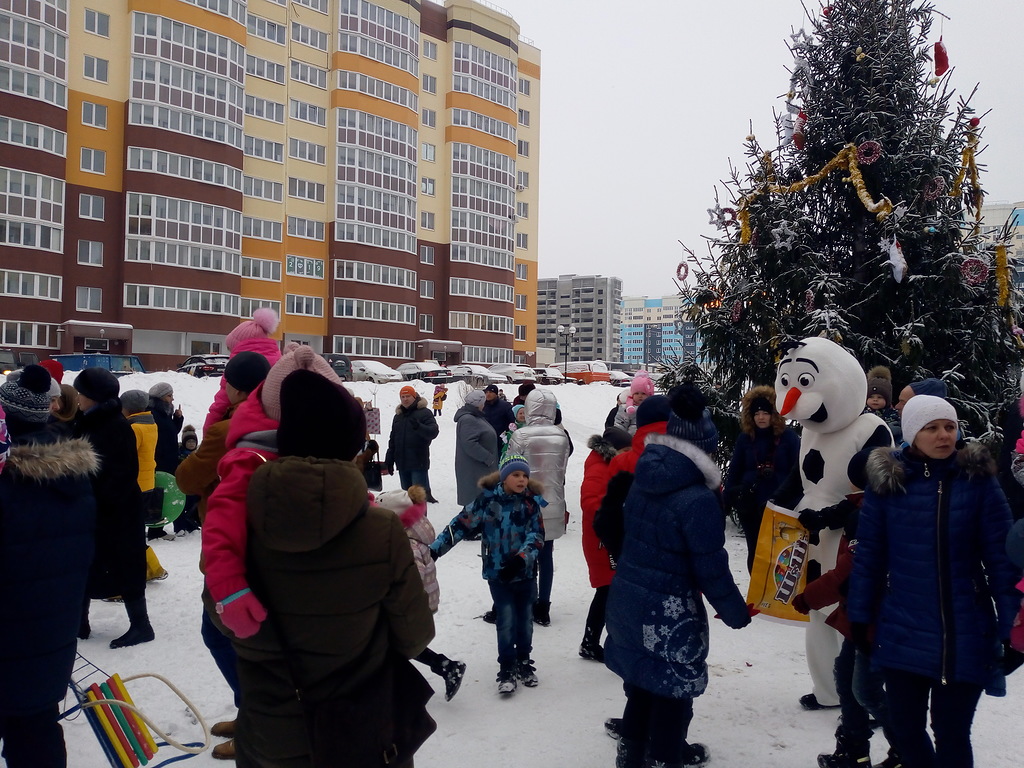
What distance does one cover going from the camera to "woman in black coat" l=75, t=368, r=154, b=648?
4523 mm

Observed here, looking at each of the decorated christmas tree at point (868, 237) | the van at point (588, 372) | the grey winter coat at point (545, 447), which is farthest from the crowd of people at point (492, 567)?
the van at point (588, 372)

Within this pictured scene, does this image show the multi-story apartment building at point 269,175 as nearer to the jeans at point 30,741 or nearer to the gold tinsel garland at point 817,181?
the gold tinsel garland at point 817,181

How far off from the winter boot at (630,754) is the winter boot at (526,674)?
1232 mm

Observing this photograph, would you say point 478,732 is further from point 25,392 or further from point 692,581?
point 25,392

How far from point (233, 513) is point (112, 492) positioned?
2772 millimetres

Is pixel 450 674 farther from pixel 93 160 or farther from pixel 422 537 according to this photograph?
pixel 93 160

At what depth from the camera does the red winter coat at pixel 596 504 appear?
4.61 metres

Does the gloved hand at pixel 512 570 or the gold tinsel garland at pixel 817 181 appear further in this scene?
the gold tinsel garland at pixel 817 181

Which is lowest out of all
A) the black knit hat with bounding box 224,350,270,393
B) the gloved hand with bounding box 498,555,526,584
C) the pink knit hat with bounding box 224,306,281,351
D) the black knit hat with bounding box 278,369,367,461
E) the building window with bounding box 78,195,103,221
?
the gloved hand with bounding box 498,555,526,584

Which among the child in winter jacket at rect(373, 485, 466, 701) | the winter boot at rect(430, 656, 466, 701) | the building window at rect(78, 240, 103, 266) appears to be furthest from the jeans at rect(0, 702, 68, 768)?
the building window at rect(78, 240, 103, 266)

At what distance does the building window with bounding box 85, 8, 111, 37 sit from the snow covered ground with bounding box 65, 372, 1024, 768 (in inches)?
Answer: 1610

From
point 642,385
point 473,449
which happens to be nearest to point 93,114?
point 473,449

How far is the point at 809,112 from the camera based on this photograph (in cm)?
826

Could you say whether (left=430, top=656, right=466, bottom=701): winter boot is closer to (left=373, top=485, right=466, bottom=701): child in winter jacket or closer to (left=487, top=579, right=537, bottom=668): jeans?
(left=373, top=485, right=466, bottom=701): child in winter jacket
